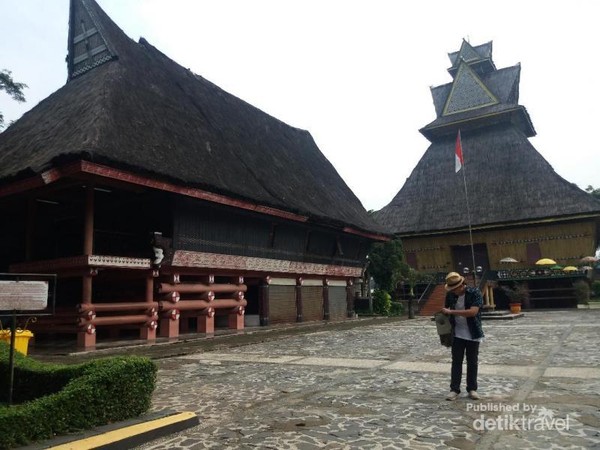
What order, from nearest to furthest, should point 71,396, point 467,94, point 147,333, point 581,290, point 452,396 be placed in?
point 71,396
point 452,396
point 147,333
point 581,290
point 467,94

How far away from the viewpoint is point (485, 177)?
3472 cm

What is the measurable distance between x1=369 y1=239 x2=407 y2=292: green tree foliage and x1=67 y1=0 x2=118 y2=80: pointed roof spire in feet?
60.4

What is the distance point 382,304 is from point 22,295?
81.4ft

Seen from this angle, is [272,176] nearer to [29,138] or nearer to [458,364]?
[29,138]

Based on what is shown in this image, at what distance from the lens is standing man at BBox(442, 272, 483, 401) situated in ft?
17.8

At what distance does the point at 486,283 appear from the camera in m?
28.4

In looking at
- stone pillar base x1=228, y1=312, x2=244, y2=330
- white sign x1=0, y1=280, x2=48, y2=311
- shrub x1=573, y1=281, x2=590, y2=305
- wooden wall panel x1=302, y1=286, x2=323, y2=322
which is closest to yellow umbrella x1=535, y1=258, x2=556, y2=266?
shrub x1=573, y1=281, x2=590, y2=305

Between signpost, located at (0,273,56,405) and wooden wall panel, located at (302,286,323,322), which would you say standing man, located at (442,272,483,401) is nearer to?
signpost, located at (0,273,56,405)

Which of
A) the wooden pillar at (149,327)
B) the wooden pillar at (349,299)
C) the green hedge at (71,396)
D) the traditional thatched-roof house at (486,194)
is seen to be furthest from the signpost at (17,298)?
the traditional thatched-roof house at (486,194)

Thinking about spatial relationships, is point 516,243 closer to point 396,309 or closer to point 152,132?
point 396,309

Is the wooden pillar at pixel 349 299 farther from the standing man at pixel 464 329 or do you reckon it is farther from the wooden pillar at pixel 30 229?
the standing man at pixel 464 329

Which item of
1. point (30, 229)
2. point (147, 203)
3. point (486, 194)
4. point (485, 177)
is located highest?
point (485, 177)

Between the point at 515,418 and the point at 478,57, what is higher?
the point at 478,57

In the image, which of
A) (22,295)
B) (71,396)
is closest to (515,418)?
(71,396)
